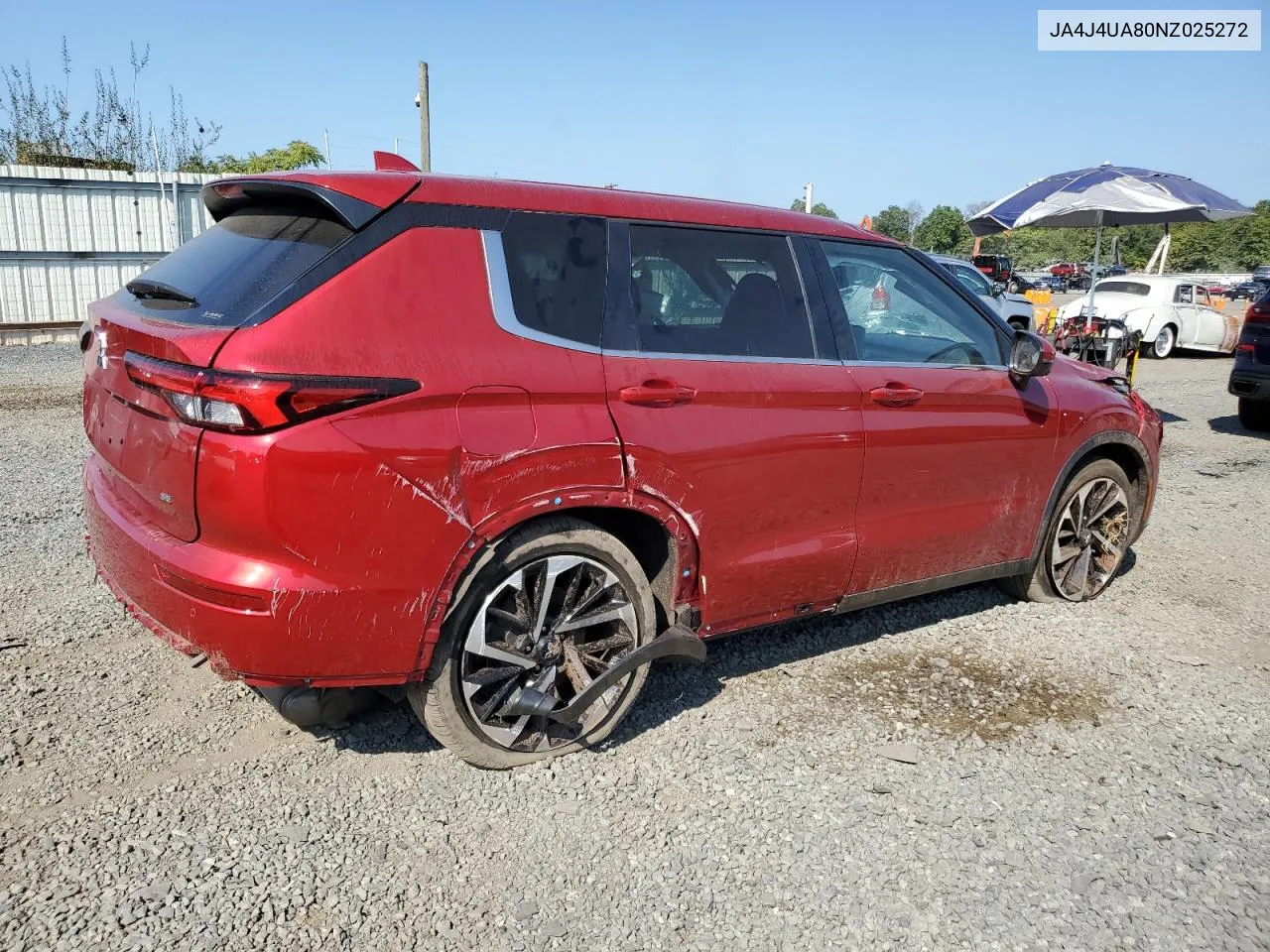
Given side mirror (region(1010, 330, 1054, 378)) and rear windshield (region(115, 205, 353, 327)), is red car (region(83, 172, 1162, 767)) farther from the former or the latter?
side mirror (region(1010, 330, 1054, 378))

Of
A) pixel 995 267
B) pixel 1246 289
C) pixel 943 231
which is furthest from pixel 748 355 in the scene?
pixel 943 231

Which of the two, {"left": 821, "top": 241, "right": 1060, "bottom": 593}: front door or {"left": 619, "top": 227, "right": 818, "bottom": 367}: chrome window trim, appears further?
{"left": 821, "top": 241, "right": 1060, "bottom": 593}: front door

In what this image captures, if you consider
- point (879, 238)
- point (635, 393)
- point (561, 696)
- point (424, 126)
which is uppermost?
point (424, 126)

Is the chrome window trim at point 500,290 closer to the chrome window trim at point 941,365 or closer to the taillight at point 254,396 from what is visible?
the taillight at point 254,396

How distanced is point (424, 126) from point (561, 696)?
1488 cm

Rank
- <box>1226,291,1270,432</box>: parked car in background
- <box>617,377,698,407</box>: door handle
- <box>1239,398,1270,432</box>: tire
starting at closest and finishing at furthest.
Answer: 1. <box>617,377,698,407</box>: door handle
2. <box>1226,291,1270,432</box>: parked car in background
3. <box>1239,398,1270,432</box>: tire

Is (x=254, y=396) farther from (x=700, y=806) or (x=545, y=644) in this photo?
(x=700, y=806)

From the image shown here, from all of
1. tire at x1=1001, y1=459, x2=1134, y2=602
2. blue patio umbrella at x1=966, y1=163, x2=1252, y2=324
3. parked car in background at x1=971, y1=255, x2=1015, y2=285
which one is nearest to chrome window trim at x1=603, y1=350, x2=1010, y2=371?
tire at x1=1001, y1=459, x2=1134, y2=602

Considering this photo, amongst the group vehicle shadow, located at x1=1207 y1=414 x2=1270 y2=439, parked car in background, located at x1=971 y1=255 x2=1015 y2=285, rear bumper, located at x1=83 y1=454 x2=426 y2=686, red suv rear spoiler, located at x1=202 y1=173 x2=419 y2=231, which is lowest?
vehicle shadow, located at x1=1207 y1=414 x2=1270 y2=439

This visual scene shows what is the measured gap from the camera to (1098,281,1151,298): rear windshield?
18.6m

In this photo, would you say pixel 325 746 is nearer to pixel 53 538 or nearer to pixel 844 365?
pixel 844 365

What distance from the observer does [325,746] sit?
3.26m

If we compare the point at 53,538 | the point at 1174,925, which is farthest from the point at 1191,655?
the point at 53,538

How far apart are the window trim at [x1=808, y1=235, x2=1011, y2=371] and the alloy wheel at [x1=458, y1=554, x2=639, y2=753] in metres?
1.37
